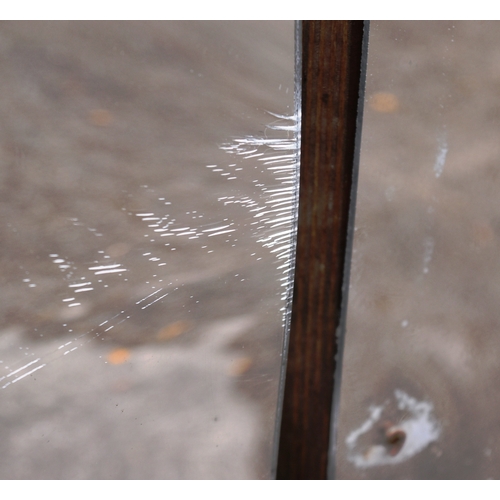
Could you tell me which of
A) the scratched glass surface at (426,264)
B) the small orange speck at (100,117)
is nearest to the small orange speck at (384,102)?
the scratched glass surface at (426,264)

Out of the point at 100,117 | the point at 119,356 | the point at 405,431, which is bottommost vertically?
the point at 405,431

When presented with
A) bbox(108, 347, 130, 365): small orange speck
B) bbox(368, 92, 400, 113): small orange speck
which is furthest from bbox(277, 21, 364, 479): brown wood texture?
bbox(108, 347, 130, 365): small orange speck

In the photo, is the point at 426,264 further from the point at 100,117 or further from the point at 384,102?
the point at 100,117

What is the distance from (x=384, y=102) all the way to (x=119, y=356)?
0.34 metres

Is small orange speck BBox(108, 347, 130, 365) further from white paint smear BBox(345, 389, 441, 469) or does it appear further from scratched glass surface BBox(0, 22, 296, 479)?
white paint smear BBox(345, 389, 441, 469)

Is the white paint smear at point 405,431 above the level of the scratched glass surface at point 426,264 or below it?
below

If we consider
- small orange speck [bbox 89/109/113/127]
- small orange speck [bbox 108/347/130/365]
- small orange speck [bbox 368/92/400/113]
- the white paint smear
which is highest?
small orange speck [bbox 368/92/400/113]

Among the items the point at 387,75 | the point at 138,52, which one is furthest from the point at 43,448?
the point at 387,75

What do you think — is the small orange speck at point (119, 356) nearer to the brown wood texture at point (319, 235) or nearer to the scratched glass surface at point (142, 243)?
the scratched glass surface at point (142, 243)

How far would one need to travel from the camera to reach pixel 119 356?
41cm

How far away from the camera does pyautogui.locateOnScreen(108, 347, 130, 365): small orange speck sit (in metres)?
0.41

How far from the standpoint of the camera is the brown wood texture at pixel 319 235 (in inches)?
16.4

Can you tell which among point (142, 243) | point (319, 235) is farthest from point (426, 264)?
point (142, 243)

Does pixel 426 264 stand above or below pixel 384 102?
below
